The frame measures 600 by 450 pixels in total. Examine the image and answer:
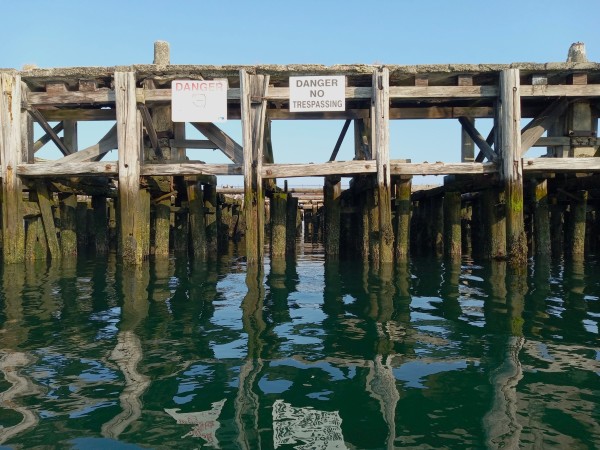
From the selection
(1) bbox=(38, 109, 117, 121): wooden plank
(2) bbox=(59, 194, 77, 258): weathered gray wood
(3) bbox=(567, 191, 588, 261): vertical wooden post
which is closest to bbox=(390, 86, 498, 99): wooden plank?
(3) bbox=(567, 191, 588, 261): vertical wooden post

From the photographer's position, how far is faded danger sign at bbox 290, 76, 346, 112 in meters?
13.3

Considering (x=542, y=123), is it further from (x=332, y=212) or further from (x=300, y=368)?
(x=300, y=368)

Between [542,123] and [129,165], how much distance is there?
9.86 metres

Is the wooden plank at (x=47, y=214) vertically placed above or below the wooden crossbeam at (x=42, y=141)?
below

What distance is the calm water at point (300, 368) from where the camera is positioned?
377cm

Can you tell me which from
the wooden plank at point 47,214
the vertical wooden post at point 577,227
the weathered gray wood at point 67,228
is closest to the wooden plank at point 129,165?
the wooden plank at point 47,214

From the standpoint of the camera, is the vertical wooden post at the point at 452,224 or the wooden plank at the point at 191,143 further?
the vertical wooden post at the point at 452,224

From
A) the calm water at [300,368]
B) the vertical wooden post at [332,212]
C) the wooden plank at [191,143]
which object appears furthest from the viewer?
the vertical wooden post at [332,212]

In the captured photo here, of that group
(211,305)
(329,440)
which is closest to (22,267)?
(211,305)

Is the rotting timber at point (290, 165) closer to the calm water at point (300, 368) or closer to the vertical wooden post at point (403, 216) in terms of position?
the vertical wooden post at point (403, 216)

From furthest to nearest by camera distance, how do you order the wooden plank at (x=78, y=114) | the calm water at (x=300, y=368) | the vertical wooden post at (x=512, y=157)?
1. the wooden plank at (x=78, y=114)
2. the vertical wooden post at (x=512, y=157)
3. the calm water at (x=300, y=368)

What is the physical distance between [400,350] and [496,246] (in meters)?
9.12

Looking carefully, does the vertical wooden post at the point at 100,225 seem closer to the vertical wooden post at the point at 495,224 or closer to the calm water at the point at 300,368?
the calm water at the point at 300,368

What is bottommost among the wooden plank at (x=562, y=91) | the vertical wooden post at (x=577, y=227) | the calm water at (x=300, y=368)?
the calm water at (x=300, y=368)
